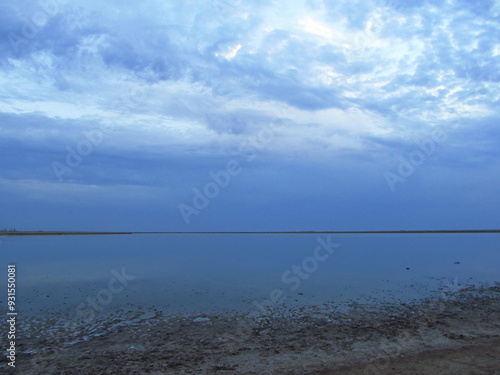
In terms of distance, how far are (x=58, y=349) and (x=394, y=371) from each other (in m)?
11.4

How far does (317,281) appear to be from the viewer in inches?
1096

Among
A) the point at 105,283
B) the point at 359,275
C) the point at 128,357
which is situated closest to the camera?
the point at 128,357

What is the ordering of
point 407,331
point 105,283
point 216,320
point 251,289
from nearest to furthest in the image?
point 407,331 → point 216,320 → point 251,289 → point 105,283

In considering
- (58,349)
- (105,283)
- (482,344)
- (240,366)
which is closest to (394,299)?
(482,344)

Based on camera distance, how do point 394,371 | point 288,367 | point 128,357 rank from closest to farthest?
point 394,371 → point 288,367 → point 128,357

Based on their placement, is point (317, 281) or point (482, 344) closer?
point (482, 344)

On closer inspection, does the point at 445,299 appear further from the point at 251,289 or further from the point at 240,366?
the point at 240,366

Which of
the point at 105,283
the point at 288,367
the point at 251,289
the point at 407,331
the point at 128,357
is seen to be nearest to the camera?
the point at 288,367

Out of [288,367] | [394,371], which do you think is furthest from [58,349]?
[394,371]

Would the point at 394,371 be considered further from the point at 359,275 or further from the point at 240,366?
the point at 359,275

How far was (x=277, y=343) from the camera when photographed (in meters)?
12.8

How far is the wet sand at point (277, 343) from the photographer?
412 inches

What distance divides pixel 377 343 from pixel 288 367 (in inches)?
164

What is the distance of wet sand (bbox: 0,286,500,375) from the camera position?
34.3ft
